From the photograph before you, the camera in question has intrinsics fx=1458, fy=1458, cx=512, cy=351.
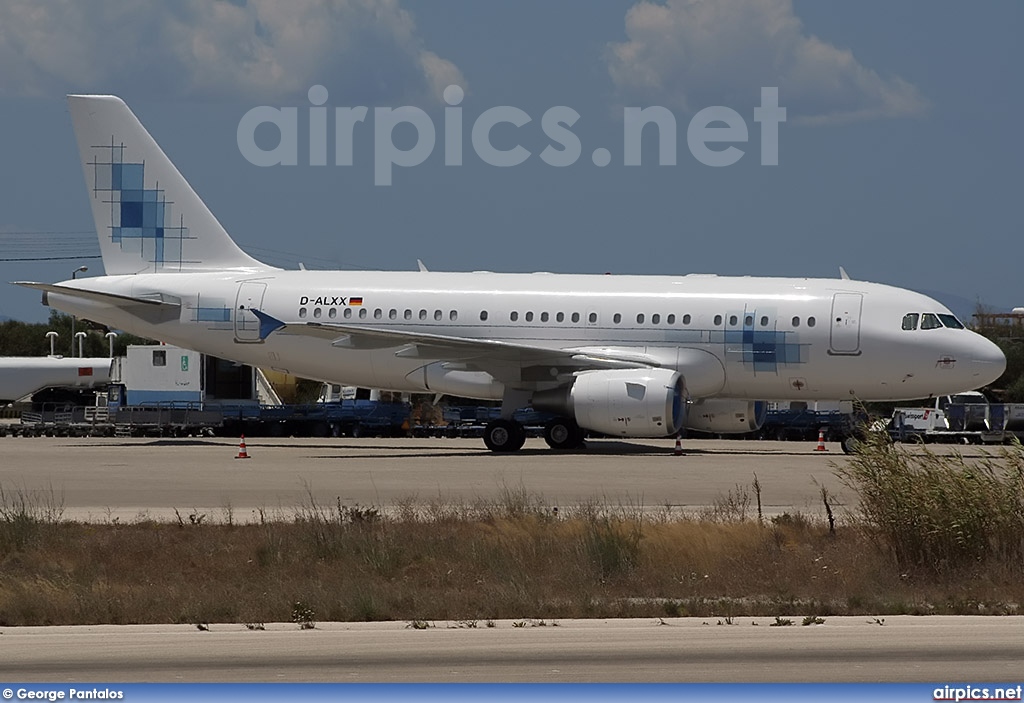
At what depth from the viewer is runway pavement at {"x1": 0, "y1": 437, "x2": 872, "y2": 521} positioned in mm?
21156

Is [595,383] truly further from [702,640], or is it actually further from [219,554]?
[702,640]

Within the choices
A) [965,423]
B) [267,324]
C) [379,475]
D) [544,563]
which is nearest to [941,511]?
[544,563]

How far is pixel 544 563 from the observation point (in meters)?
14.9

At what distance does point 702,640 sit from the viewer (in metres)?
11.1

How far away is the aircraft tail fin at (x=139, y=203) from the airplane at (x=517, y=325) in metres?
0.04

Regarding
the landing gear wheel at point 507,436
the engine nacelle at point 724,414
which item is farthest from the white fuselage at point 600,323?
the engine nacelle at point 724,414

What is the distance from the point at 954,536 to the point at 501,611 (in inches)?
198

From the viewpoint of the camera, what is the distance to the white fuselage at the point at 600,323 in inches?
1248

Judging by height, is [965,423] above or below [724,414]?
below

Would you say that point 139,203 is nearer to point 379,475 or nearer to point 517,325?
point 517,325

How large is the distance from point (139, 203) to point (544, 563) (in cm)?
2478

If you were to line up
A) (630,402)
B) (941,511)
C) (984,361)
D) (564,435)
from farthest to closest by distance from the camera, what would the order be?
(564,435) < (984,361) < (630,402) < (941,511)

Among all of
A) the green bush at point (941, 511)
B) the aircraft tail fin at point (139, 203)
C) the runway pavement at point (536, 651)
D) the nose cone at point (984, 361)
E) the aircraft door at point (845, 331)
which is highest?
the aircraft tail fin at point (139, 203)

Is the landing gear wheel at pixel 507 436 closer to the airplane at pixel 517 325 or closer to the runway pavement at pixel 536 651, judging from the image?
the airplane at pixel 517 325
